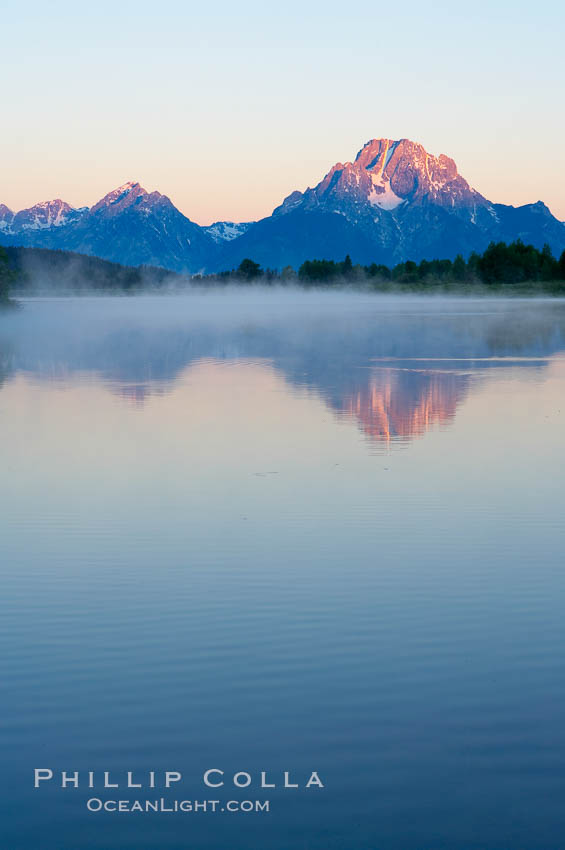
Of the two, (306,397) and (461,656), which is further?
(306,397)

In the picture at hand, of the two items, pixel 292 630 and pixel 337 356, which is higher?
pixel 337 356

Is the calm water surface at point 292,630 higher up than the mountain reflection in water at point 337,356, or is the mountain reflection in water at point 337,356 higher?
the mountain reflection in water at point 337,356

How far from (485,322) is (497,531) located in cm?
10688

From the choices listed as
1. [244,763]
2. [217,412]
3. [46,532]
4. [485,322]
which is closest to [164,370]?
[217,412]

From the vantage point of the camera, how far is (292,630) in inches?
603

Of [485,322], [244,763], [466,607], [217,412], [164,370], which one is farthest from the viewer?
[485,322]

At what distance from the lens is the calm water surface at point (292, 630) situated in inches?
417

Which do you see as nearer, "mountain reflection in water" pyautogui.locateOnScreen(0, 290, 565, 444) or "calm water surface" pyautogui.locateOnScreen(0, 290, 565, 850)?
"calm water surface" pyautogui.locateOnScreen(0, 290, 565, 850)

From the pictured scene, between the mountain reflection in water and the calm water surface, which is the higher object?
the mountain reflection in water

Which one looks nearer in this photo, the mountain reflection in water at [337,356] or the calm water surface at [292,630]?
the calm water surface at [292,630]

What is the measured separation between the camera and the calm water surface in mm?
10586

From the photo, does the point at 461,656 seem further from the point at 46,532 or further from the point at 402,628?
the point at 46,532

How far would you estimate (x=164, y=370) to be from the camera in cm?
6431

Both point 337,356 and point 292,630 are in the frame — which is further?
point 337,356
